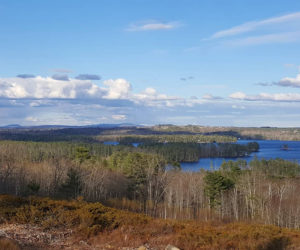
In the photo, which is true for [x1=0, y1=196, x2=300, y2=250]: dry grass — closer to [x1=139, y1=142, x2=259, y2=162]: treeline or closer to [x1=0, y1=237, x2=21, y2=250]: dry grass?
[x1=0, y1=237, x2=21, y2=250]: dry grass

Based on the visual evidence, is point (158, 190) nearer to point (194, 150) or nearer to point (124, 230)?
point (124, 230)

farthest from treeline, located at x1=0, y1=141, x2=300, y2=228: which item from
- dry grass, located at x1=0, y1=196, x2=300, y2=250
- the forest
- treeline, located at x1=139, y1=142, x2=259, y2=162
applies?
treeline, located at x1=139, y1=142, x2=259, y2=162

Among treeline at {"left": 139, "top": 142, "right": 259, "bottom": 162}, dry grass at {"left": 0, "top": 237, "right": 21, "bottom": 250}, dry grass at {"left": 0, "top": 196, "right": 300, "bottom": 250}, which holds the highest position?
dry grass at {"left": 0, "top": 237, "right": 21, "bottom": 250}

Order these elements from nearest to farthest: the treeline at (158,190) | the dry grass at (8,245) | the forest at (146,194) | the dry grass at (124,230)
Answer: the dry grass at (8,245) → the dry grass at (124,230) → the forest at (146,194) → the treeline at (158,190)

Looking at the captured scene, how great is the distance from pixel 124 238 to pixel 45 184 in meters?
30.8

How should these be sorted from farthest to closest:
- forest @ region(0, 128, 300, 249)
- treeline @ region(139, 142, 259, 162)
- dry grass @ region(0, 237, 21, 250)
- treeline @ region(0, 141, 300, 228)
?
treeline @ region(139, 142, 259, 162) < treeline @ region(0, 141, 300, 228) < forest @ region(0, 128, 300, 249) < dry grass @ region(0, 237, 21, 250)

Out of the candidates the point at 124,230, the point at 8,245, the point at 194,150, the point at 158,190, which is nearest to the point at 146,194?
the point at 158,190

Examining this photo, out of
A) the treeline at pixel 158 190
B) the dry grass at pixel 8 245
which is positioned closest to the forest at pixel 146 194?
the treeline at pixel 158 190

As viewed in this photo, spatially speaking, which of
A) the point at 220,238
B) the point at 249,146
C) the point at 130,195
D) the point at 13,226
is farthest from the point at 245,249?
the point at 249,146

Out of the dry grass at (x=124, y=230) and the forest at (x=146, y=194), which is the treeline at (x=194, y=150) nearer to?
the forest at (x=146, y=194)

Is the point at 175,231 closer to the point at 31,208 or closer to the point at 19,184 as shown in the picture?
the point at 31,208

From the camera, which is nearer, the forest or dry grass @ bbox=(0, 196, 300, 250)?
dry grass @ bbox=(0, 196, 300, 250)

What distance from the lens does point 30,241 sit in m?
8.81

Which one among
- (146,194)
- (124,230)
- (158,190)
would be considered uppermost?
(124,230)
